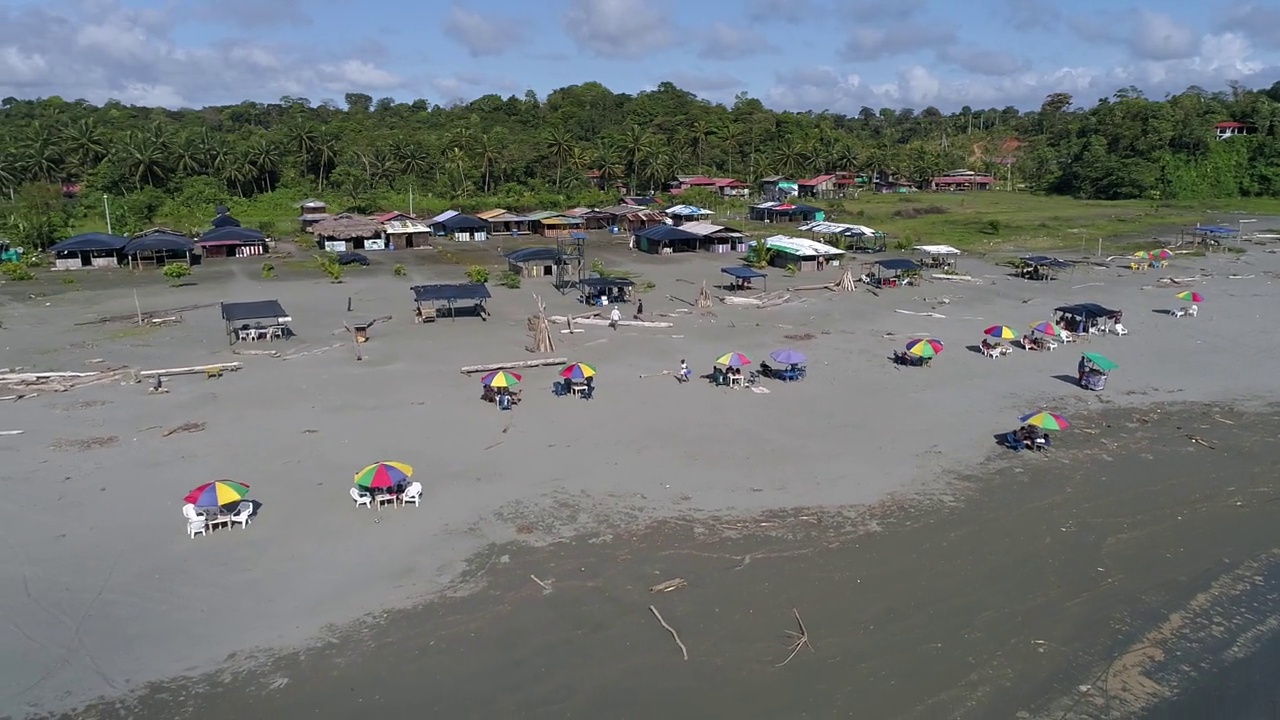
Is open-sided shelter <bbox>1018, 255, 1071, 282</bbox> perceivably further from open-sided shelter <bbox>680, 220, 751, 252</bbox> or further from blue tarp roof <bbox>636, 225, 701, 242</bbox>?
blue tarp roof <bbox>636, 225, 701, 242</bbox>

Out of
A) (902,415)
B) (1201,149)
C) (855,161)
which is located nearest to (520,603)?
(902,415)

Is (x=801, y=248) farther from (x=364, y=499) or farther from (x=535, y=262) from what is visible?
(x=364, y=499)

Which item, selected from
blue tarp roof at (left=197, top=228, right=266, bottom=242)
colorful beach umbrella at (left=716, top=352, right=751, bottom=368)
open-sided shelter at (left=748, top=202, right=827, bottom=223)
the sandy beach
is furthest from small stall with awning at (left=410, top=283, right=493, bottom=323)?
open-sided shelter at (left=748, top=202, right=827, bottom=223)

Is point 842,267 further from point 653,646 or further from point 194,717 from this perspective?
point 194,717

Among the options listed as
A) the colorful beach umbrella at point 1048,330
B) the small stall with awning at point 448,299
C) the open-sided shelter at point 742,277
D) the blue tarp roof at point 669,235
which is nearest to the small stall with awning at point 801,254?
the open-sided shelter at point 742,277

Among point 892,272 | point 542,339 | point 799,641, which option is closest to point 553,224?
point 892,272
